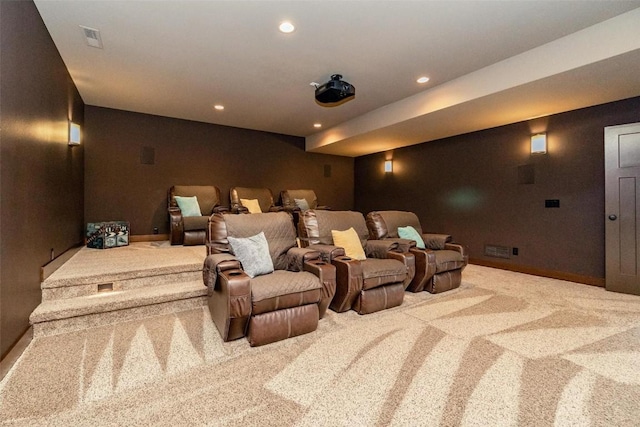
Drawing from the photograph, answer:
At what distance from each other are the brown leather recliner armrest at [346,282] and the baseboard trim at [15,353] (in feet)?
7.95

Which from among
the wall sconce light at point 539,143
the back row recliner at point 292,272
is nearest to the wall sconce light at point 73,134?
the back row recliner at point 292,272

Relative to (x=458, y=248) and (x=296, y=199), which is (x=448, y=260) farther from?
(x=296, y=199)

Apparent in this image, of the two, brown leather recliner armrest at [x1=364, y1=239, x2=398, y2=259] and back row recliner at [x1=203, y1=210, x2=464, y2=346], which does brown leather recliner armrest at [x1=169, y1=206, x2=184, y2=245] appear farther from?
brown leather recliner armrest at [x1=364, y1=239, x2=398, y2=259]

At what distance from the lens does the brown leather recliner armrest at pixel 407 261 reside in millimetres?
3248

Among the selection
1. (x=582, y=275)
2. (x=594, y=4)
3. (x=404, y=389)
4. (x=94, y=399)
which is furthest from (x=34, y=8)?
(x=582, y=275)

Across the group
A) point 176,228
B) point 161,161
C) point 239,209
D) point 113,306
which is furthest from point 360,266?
point 161,161

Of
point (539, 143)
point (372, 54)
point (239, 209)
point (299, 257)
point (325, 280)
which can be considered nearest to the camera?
point (325, 280)

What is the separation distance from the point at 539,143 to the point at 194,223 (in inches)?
217

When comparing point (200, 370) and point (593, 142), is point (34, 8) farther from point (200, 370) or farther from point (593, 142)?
point (593, 142)

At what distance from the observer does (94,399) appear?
1.59 meters

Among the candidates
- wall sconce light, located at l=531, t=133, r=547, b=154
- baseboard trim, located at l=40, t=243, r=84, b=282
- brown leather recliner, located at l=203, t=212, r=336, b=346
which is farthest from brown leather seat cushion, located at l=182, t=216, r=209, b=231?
wall sconce light, located at l=531, t=133, r=547, b=154

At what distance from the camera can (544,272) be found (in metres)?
4.34

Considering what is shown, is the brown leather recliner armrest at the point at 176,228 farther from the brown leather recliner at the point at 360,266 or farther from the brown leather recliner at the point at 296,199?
the brown leather recliner at the point at 360,266

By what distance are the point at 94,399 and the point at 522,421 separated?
2.30 m
